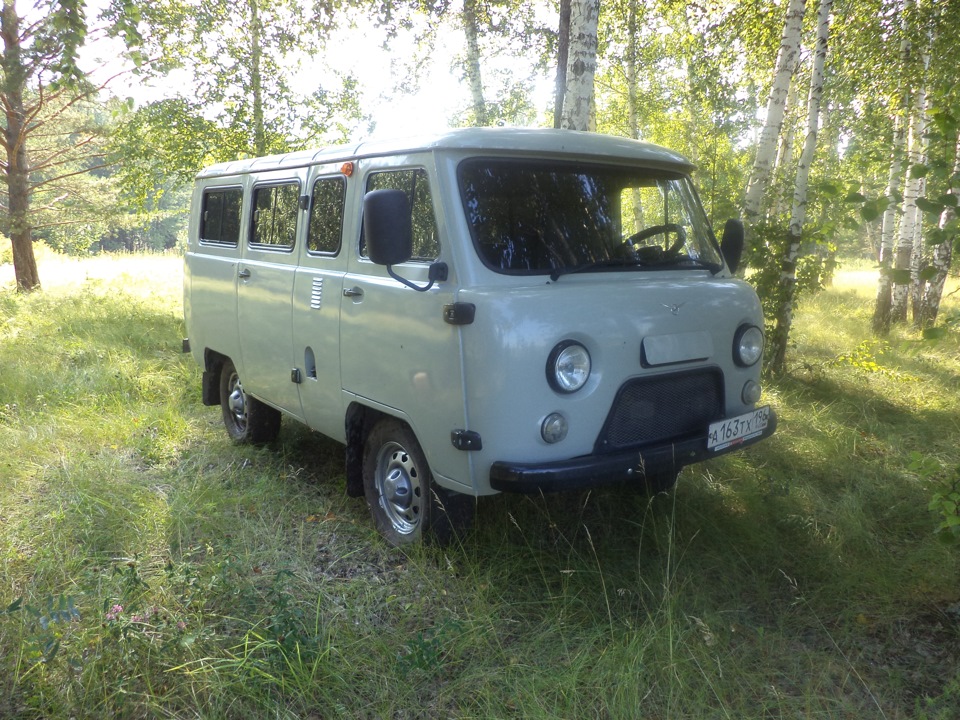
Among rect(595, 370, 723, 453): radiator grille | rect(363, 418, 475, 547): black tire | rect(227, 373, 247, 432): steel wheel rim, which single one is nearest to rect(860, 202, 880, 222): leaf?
rect(595, 370, 723, 453): radiator grille

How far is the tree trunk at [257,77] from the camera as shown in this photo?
42.3ft

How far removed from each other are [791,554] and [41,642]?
368cm

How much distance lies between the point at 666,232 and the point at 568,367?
1380mm

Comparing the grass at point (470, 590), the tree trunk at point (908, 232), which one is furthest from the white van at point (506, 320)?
the tree trunk at point (908, 232)

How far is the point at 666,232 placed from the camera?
4574 mm

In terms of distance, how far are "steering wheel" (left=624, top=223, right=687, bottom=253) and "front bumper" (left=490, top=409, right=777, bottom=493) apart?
117cm

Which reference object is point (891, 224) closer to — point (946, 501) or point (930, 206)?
point (930, 206)

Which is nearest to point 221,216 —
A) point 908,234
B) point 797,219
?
point 797,219

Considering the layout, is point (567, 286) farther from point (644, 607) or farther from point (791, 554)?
point (791, 554)

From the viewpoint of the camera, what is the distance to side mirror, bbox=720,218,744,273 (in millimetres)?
4832

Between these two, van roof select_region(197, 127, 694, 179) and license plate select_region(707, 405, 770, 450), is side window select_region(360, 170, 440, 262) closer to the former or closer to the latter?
van roof select_region(197, 127, 694, 179)

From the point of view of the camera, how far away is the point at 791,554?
436 cm

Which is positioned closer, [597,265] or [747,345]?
[597,265]

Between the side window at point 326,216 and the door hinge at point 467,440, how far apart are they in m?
1.61
